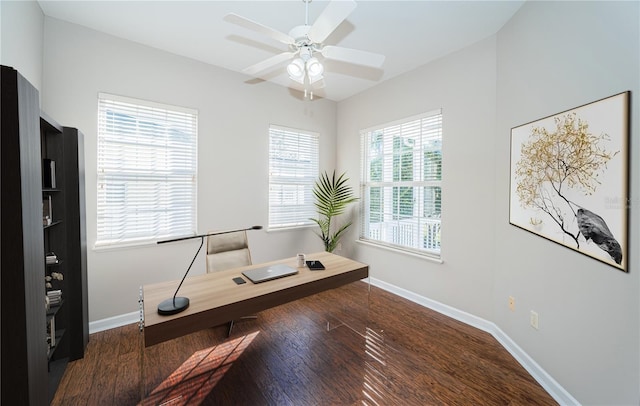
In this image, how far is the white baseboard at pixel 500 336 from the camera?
1.71 meters

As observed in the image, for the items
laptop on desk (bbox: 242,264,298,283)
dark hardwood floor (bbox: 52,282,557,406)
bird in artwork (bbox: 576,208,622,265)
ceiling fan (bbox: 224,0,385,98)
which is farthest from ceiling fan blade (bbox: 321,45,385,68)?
dark hardwood floor (bbox: 52,282,557,406)

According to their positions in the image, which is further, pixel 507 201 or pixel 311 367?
pixel 507 201

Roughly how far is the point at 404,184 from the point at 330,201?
1.11 metres

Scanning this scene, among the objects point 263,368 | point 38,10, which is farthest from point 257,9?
point 263,368

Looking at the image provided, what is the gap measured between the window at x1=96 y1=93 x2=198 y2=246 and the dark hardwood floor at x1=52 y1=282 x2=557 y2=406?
104cm

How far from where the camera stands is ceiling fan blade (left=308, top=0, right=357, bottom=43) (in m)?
1.37

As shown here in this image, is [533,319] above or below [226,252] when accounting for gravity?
below

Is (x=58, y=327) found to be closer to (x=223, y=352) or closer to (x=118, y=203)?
(x=118, y=203)

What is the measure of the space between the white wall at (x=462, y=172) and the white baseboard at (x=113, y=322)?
3.15 m

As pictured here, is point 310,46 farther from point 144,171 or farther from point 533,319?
point 533,319

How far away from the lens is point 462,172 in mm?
2773

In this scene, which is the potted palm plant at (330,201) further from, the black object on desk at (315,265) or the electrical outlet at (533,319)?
the electrical outlet at (533,319)

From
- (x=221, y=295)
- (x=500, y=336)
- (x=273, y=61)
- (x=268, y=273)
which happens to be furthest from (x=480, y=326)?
(x=273, y=61)

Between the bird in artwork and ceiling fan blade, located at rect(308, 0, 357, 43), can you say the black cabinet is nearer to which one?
ceiling fan blade, located at rect(308, 0, 357, 43)
